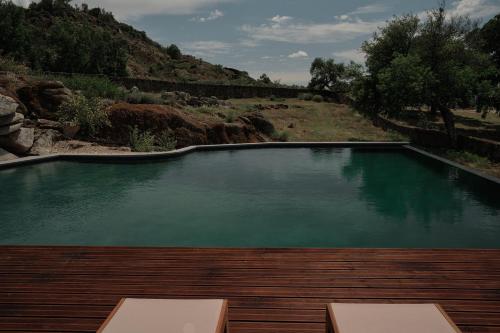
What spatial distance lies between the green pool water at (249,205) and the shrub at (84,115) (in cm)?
276

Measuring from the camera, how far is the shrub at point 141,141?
15.1 m

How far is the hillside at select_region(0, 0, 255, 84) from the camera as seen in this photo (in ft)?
122

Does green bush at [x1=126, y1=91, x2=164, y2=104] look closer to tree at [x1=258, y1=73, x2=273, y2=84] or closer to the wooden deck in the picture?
the wooden deck

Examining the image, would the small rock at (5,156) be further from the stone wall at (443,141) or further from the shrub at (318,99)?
the shrub at (318,99)

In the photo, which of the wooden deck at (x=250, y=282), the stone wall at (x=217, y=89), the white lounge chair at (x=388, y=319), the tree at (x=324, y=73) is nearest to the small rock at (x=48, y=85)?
the wooden deck at (x=250, y=282)

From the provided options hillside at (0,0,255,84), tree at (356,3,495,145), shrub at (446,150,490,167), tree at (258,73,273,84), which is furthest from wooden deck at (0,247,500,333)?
tree at (258,73,273,84)

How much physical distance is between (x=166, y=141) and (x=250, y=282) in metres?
12.7

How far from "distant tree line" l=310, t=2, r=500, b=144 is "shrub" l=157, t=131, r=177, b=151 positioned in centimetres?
994

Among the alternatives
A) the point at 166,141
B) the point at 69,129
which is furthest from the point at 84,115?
the point at 166,141

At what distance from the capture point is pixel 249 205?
9133 millimetres

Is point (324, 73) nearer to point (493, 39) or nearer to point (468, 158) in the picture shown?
point (493, 39)

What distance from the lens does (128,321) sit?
2457 millimetres

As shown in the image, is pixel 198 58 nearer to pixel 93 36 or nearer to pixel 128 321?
pixel 93 36

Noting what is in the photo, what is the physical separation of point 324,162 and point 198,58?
68523mm
